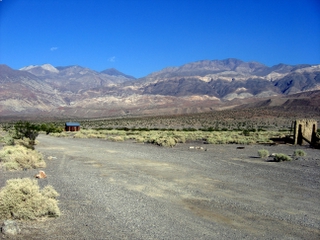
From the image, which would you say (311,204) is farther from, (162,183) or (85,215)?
(85,215)

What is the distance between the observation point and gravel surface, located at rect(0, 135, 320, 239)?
25.9ft

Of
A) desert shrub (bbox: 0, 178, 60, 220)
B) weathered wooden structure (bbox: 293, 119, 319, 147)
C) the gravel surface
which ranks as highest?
weathered wooden structure (bbox: 293, 119, 319, 147)

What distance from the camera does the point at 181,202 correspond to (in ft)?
34.6

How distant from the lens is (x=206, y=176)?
50.5ft

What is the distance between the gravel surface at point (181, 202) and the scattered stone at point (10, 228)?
0.17 meters

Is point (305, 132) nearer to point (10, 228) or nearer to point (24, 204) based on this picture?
point (24, 204)

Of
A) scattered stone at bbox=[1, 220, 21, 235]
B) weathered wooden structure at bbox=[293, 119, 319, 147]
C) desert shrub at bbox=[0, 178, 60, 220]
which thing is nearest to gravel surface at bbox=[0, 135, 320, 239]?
scattered stone at bbox=[1, 220, 21, 235]

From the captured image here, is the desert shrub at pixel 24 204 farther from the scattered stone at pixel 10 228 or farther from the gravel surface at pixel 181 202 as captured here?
the scattered stone at pixel 10 228

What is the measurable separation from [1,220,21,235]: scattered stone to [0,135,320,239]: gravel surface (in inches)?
6.7

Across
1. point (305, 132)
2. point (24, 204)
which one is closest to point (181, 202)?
point (24, 204)

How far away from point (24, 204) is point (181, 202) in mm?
4397

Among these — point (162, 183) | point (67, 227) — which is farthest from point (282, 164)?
point (67, 227)

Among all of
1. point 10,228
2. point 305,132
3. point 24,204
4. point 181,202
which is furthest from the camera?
point 305,132

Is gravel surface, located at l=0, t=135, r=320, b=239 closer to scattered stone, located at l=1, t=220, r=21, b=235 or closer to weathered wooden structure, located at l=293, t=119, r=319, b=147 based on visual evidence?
scattered stone, located at l=1, t=220, r=21, b=235
